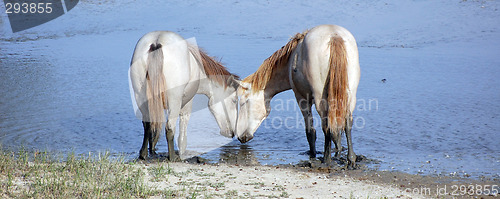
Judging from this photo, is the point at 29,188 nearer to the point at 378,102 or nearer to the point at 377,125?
the point at 377,125

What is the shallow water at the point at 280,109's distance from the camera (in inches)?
272

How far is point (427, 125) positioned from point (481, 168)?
2.04 meters

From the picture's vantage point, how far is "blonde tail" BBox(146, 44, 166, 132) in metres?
5.92

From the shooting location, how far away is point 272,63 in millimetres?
7020

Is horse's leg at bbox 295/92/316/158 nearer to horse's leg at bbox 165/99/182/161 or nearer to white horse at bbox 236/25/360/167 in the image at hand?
white horse at bbox 236/25/360/167

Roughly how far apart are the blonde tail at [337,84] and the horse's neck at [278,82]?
45.5 inches

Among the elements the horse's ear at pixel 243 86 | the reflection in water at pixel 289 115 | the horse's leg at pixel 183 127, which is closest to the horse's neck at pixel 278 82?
the horse's ear at pixel 243 86

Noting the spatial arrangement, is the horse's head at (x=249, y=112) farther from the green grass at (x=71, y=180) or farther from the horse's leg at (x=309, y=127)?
the green grass at (x=71, y=180)

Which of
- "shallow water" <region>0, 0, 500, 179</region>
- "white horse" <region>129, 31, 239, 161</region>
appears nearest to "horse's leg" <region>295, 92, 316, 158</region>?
"shallow water" <region>0, 0, 500, 179</region>

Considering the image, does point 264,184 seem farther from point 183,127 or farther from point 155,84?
point 183,127

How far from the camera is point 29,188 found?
459 centimetres

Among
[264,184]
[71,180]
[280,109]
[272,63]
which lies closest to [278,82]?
[272,63]

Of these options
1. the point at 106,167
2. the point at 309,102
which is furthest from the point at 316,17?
the point at 106,167

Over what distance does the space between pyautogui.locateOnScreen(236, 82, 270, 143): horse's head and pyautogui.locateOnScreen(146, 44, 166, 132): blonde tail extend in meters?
1.58
